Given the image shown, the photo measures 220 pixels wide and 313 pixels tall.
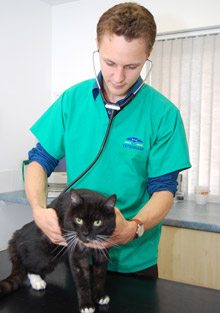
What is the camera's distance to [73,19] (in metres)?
3.15

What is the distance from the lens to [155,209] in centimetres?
108

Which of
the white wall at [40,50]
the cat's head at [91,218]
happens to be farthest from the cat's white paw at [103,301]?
the white wall at [40,50]

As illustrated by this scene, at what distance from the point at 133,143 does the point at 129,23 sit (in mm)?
412

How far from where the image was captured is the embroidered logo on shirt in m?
1.15

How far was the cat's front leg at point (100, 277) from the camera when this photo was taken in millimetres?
916

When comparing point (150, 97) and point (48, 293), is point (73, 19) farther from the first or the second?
point (48, 293)

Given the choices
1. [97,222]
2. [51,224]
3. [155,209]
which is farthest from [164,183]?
[51,224]

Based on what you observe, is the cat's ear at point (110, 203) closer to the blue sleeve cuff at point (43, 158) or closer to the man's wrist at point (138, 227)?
the man's wrist at point (138, 227)

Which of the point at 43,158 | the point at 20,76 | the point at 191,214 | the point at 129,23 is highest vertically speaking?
the point at 20,76

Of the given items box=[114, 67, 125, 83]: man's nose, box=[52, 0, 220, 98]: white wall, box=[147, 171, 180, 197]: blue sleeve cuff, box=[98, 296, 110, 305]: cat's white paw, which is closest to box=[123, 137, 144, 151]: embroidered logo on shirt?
box=[147, 171, 180, 197]: blue sleeve cuff

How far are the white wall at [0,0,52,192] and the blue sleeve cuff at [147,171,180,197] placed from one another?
1842 millimetres

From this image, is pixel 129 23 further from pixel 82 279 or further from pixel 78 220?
pixel 82 279

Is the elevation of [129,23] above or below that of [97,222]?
above

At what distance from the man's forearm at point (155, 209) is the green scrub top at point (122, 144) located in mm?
85
